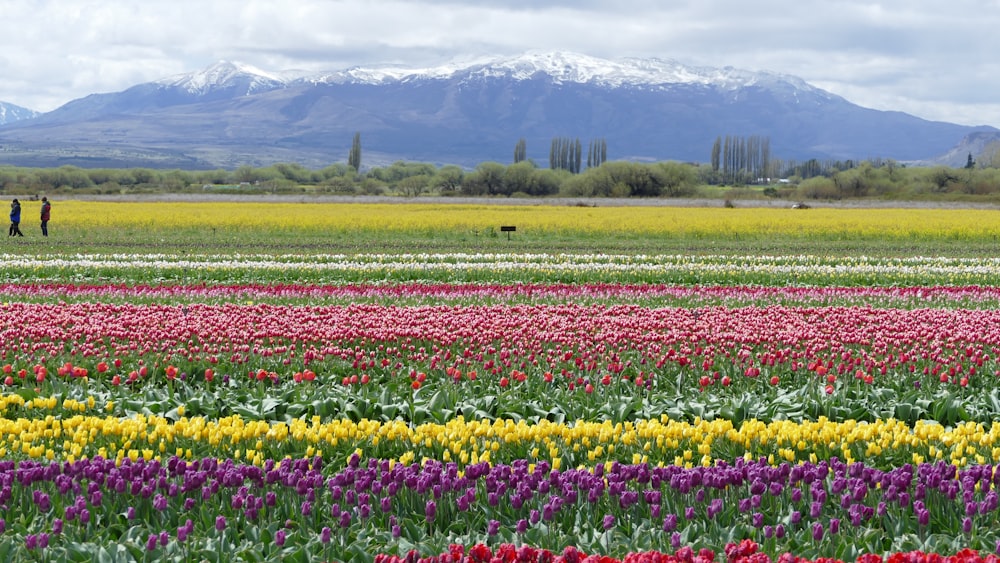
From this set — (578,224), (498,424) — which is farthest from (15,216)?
(498,424)

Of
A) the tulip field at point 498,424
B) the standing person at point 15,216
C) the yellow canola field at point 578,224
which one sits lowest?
the tulip field at point 498,424

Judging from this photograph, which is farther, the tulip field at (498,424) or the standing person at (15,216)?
the standing person at (15,216)

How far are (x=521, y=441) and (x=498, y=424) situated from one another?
24 cm

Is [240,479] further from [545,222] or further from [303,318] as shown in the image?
[545,222]

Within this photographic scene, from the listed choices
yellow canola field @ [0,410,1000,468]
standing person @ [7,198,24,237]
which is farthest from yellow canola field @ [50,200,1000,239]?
yellow canola field @ [0,410,1000,468]

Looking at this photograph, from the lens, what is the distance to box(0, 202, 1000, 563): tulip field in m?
6.31

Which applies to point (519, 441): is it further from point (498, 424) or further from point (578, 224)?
point (578, 224)

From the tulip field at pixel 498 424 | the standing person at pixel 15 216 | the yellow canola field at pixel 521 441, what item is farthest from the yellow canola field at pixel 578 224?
the yellow canola field at pixel 521 441

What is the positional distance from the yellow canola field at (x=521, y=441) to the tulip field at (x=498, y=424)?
26mm

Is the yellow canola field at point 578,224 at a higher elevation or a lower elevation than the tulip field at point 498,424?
higher

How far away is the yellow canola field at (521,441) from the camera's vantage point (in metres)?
7.88

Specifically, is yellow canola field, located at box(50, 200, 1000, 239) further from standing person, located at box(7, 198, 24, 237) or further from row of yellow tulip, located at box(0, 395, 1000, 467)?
row of yellow tulip, located at box(0, 395, 1000, 467)

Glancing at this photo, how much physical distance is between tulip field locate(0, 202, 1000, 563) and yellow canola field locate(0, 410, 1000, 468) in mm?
26

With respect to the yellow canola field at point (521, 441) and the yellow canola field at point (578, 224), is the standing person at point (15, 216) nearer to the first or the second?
the yellow canola field at point (578, 224)
